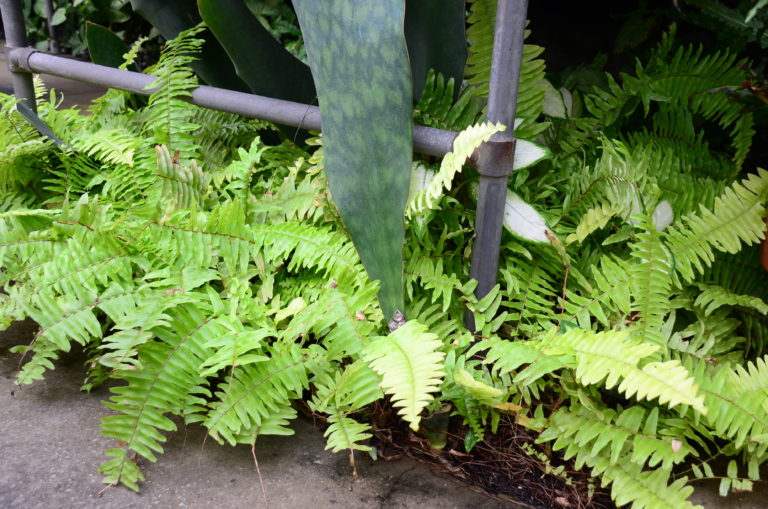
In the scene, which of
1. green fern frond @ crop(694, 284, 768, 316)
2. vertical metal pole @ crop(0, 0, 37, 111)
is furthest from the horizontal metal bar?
green fern frond @ crop(694, 284, 768, 316)

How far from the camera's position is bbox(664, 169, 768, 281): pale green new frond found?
1020 millimetres

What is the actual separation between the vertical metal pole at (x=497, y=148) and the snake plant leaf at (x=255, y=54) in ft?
1.74

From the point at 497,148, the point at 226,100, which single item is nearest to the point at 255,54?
the point at 226,100

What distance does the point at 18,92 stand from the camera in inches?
66.7

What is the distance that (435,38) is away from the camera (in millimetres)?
1151

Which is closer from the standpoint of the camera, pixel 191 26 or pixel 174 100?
pixel 174 100

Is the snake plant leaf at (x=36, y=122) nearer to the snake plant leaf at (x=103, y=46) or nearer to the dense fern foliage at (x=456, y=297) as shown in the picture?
the dense fern foliage at (x=456, y=297)

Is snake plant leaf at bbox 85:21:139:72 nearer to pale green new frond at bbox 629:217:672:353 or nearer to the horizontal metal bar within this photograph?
the horizontal metal bar

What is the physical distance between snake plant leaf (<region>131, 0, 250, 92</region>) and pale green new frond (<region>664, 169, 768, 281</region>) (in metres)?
1.08

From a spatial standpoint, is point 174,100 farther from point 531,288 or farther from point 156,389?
point 531,288

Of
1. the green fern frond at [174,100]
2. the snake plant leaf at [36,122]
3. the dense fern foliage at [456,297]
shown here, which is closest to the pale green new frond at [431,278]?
the dense fern foliage at [456,297]

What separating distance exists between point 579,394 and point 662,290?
0.74 feet

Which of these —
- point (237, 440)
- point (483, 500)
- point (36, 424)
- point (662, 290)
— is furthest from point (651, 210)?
point (36, 424)

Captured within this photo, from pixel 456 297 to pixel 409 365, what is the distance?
11.6 inches
